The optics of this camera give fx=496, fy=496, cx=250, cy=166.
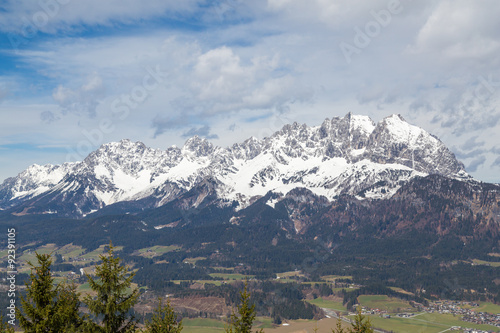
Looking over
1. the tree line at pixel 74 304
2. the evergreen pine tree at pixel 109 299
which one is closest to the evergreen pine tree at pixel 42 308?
the tree line at pixel 74 304

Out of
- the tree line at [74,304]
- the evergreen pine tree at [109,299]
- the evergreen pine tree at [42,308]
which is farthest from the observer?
the evergreen pine tree at [109,299]

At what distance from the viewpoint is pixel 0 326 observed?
190 feet

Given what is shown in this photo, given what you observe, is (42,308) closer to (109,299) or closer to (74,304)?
(74,304)

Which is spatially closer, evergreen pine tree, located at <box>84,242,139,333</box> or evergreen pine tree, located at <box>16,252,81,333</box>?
evergreen pine tree, located at <box>16,252,81,333</box>

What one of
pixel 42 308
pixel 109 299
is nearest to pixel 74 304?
pixel 42 308

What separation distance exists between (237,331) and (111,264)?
52.7ft

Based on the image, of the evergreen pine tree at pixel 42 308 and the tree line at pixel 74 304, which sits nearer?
the evergreen pine tree at pixel 42 308

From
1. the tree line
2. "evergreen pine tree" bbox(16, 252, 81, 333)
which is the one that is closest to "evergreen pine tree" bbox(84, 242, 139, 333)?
the tree line

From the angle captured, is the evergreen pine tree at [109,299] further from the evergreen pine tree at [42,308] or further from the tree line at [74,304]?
the evergreen pine tree at [42,308]

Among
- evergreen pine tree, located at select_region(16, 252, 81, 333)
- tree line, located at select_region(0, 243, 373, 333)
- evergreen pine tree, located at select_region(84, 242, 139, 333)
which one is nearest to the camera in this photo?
evergreen pine tree, located at select_region(16, 252, 81, 333)

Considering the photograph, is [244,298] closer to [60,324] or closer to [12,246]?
[60,324]

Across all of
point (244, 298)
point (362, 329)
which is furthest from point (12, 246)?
point (362, 329)

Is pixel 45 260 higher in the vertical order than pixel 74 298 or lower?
higher

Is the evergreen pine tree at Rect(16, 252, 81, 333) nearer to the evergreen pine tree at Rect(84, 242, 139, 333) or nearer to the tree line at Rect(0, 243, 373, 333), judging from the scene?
the tree line at Rect(0, 243, 373, 333)
